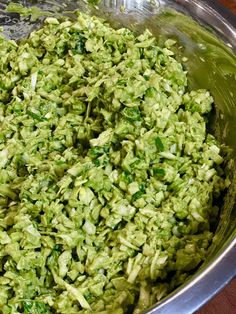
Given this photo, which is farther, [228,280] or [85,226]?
[85,226]

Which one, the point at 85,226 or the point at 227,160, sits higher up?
the point at 227,160

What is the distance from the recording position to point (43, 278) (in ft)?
5.22

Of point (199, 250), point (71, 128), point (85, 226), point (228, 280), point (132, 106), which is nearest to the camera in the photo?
point (228, 280)

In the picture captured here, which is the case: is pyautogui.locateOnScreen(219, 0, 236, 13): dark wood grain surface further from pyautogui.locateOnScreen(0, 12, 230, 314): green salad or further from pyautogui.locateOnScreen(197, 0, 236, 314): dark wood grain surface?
pyautogui.locateOnScreen(197, 0, 236, 314): dark wood grain surface

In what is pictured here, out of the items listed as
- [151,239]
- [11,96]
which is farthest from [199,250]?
[11,96]

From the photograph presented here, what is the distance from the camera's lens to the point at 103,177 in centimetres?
169

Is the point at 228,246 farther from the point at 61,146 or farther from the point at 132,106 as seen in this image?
the point at 61,146

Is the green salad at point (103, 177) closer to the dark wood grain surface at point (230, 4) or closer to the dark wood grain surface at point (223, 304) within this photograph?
the dark wood grain surface at point (223, 304)

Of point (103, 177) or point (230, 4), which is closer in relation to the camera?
point (103, 177)

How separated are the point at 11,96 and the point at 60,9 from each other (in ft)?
1.60

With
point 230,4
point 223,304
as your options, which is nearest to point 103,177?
point 223,304

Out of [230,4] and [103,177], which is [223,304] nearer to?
[103,177]

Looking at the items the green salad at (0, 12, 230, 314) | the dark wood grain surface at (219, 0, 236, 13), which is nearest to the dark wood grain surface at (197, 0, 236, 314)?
the green salad at (0, 12, 230, 314)

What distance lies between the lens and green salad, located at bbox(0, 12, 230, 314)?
5.01 ft
